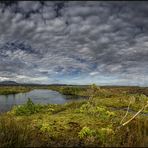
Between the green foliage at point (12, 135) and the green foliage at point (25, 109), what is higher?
the green foliage at point (12, 135)

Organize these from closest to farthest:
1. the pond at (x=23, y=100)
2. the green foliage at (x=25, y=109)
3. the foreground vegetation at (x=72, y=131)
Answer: the foreground vegetation at (x=72, y=131), the green foliage at (x=25, y=109), the pond at (x=23, y=100)

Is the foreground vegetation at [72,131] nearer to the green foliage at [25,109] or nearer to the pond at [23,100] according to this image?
the green foliage at [25,109]

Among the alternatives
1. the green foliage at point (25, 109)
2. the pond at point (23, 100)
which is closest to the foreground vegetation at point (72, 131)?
the green foliage at point (25, 109)

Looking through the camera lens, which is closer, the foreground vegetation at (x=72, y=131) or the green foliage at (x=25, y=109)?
the foreground vegetation at (x=72, y=131)

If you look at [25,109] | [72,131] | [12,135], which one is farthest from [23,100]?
[12,135]

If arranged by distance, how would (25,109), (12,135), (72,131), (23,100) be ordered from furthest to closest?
(23,100) < (25,109) < (72,131) < (12,135)

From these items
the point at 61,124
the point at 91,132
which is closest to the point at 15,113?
the point at 61,124

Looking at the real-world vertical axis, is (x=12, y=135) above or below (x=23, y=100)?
above

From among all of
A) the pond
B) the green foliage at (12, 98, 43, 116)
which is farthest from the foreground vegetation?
the pond

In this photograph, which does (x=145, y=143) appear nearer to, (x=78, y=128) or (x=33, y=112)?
(x=78, y=128)

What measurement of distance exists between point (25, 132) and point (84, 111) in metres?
10.8

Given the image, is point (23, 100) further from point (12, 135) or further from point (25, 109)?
point (12, 135)

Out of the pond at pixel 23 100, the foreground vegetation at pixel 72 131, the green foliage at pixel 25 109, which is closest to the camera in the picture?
the foreground vegetation at pixel 72 131

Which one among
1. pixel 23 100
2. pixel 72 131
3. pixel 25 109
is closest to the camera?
pixel 72 131
